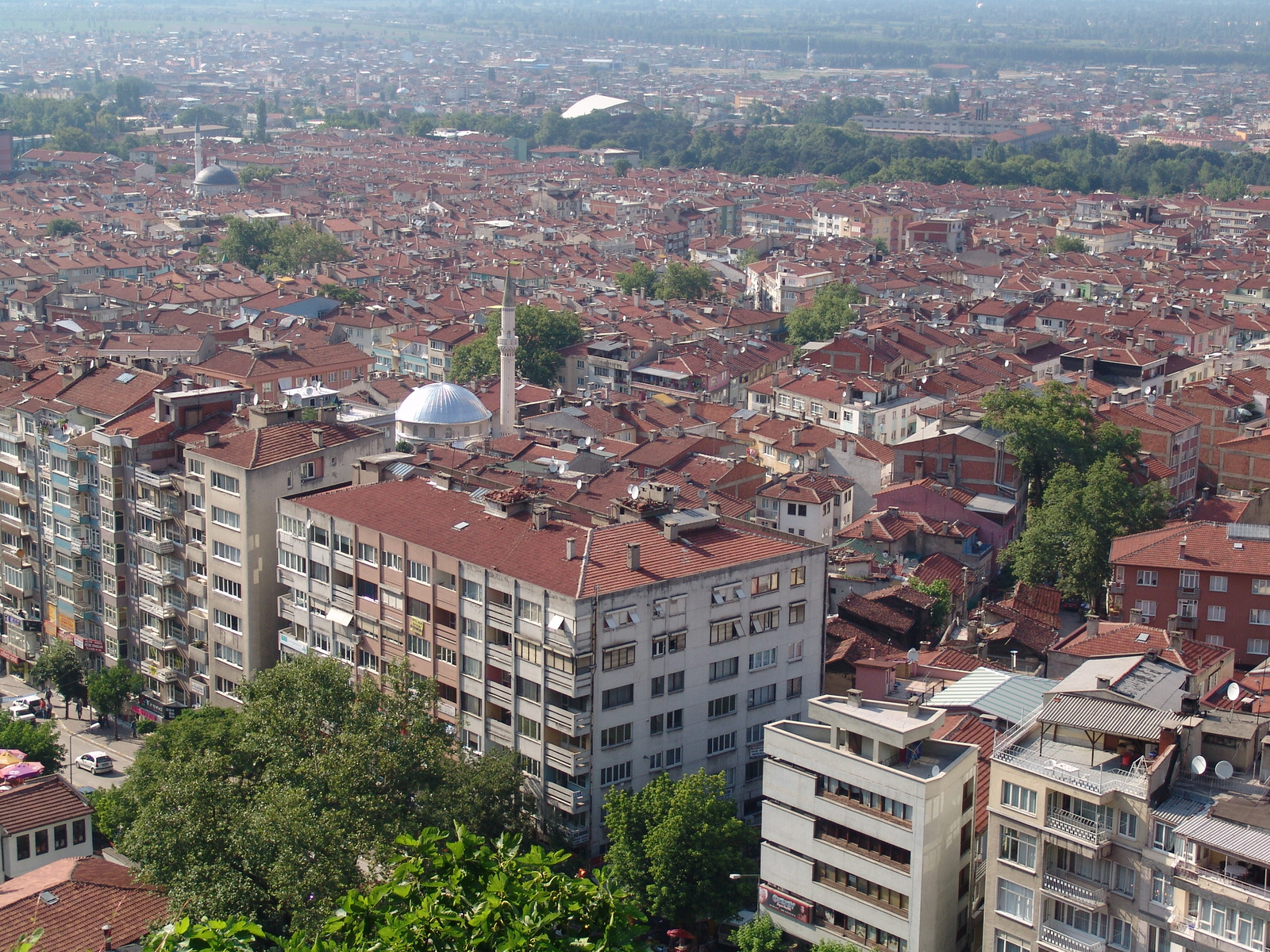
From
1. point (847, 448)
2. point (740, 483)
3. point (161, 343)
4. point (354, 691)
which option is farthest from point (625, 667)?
point (161, 343)

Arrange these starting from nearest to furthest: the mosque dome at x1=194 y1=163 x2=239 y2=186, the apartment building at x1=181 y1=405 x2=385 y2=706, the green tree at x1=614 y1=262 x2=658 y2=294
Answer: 1. the apartment building at x1=181 y1=405 x2=385 y2=706
2. the green tree at x1=614 y1=262 x2=658 y2=294
3. the mosque dome at x1=194 y1=163 x2=239 y2=186

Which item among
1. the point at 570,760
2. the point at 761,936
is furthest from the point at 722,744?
the point at 761,936

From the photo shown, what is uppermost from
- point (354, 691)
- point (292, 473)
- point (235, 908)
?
point (292, 473)

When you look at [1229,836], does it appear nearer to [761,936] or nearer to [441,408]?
[761,936]

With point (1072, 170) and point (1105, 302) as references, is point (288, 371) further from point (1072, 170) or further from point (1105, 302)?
point (1072, 170)

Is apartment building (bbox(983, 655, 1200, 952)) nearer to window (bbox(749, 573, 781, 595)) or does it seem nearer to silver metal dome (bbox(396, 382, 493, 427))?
window (bbox(749, 573, 781, 595))

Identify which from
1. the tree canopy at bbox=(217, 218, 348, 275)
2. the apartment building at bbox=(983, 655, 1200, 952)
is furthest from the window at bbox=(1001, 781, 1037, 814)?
the tree canopy at bbox=(217, 218, 348, 275)

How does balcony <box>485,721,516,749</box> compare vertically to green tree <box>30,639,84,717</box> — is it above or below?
above
